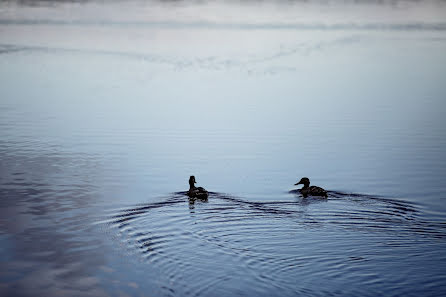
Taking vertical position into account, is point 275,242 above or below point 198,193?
below

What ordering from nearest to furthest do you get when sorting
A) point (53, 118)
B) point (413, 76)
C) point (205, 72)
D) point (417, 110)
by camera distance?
point (53, 118) → point (417, 110) → point (413, 76) → point (205, 72)

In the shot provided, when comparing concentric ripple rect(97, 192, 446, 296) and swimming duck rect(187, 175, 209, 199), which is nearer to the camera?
concentric ripple rect(97, 192, 446, 296)

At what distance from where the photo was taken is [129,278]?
432 inches

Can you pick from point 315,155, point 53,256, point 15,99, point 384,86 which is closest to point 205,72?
point 384,86

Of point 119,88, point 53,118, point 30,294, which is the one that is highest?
point 119,88

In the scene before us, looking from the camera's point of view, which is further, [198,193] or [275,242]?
[198,193]

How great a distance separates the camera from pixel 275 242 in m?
12.9

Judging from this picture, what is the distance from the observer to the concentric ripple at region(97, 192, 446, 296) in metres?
10.8

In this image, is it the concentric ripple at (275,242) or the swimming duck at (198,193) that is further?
the swimming duck at (198,193)

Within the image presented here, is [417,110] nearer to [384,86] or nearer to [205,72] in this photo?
[384,86]

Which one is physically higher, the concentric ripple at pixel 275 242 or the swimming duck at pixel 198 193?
the swimming duck at pixel 198 193

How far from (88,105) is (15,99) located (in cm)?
646

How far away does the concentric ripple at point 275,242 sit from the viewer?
1080 cm

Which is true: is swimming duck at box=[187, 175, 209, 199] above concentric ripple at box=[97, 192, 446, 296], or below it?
above
